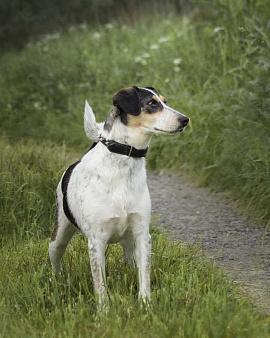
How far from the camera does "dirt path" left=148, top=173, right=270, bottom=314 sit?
4.24 m

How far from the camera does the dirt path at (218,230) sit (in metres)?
4.24

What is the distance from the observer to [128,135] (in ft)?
11.6

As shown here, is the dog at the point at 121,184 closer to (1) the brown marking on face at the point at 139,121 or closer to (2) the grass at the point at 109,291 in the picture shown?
(1) the brown marking on face at the point at 139,121

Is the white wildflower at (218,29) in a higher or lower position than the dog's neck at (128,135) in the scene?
higher

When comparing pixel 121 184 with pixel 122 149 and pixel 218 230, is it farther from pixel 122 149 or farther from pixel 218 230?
pixel 218 230

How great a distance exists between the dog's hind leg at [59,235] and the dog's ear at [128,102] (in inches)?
30.3

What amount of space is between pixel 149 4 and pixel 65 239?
11209mm

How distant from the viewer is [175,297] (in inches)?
134

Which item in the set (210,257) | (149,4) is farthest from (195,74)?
(149,4)

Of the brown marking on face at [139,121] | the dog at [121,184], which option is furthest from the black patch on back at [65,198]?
the brown marking on face at [139,121]

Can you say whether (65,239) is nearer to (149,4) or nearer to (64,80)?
(64,80)

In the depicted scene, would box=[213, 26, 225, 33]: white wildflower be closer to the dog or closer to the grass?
the grass

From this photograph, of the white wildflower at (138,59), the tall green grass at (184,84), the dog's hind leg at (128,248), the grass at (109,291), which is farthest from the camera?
the white wildflower at (138,59)

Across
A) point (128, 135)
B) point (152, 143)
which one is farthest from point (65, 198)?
point (152, 143)
